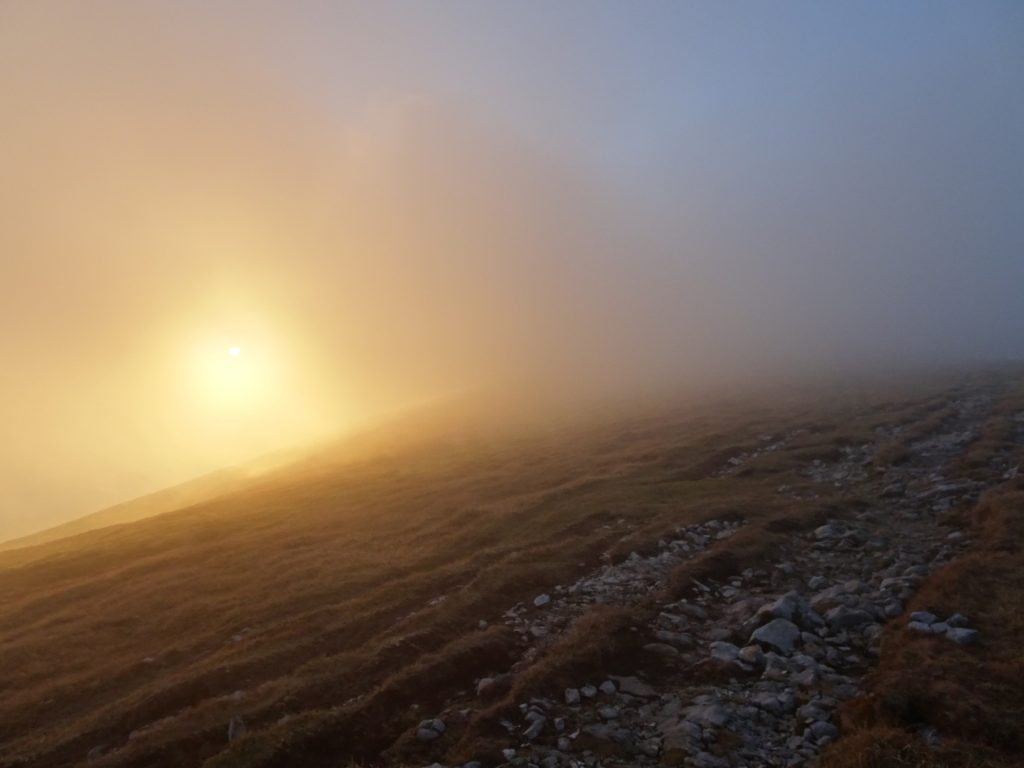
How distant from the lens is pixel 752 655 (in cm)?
1816

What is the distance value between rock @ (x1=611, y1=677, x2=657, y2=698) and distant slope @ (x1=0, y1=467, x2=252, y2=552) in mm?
126866

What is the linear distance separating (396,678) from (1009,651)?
1726cm

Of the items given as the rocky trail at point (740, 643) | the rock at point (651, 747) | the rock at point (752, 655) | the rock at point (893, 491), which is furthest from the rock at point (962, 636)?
the rock at point (893, 491)

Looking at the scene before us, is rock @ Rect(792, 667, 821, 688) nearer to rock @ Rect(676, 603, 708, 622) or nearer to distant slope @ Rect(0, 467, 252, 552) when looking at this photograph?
rock @ Rect(676, 603, 708, 622)

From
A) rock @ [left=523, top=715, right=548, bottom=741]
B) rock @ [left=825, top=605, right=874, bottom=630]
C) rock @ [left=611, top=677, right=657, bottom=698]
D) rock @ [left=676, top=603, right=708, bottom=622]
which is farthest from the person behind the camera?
rock @ [left=676, top=603, right=708, bottom=622]

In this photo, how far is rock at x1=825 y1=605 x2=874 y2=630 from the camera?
1953 centimetres

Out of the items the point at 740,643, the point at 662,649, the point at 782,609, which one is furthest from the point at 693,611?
the point at 782,609

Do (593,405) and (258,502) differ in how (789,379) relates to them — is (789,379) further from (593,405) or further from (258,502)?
(258,502)

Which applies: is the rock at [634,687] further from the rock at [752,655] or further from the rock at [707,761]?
the rock at [707,761]

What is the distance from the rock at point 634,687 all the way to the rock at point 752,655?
2.91 m

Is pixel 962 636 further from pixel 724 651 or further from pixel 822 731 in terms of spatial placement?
pixel 724 651

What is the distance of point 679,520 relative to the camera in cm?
3509

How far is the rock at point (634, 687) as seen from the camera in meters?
17.6

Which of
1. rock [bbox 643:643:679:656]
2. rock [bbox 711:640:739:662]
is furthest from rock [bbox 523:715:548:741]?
rock [bbox 711:640:739:662]
